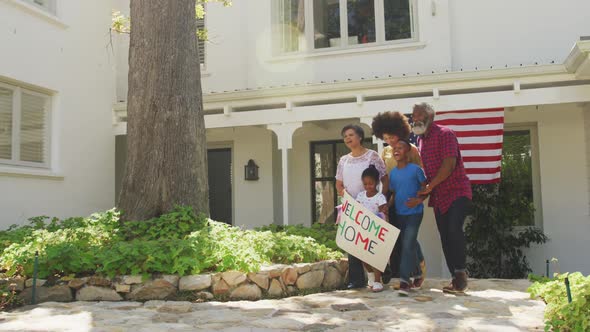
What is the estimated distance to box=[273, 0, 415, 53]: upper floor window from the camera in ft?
33.3

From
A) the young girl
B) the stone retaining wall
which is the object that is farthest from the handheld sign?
the stone retaining wall

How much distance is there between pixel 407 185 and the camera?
545 centimetres

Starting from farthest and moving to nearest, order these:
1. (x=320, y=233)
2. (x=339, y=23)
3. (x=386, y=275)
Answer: (x=339, y=23) < (x=320, y=233) < (x=386, y=275)

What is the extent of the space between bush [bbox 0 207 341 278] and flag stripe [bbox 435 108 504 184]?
2.73 meters

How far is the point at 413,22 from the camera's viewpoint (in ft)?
33.0

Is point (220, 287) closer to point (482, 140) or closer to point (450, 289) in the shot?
point (450, 289)

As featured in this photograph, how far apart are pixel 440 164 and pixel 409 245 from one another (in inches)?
31.7

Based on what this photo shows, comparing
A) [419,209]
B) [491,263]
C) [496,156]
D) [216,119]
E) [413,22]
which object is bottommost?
[491,263]

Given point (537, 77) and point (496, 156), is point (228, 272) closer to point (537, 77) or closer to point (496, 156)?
point (496, 156)

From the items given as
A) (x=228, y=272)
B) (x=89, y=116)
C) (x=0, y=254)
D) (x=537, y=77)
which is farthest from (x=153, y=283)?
(x=537, y=77)

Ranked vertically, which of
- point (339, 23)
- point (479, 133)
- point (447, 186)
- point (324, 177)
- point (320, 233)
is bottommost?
point (320, 233)

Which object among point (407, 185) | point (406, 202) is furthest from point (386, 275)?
point (407, 185)

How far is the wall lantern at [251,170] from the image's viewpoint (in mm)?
10570

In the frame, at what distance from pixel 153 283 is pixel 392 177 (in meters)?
2.47
